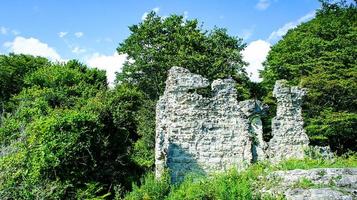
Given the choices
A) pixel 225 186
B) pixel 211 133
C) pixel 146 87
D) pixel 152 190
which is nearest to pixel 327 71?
pixel 146 87

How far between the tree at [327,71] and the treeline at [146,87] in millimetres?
53

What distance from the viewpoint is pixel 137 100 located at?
29531mm

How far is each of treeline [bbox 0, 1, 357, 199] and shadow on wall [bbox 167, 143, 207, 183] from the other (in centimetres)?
241

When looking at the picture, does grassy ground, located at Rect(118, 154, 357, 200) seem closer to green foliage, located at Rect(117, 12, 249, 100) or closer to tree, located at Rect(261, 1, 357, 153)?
tree, located at Rect(261, 1, 357, 153)

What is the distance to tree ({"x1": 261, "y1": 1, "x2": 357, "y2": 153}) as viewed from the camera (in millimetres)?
25953

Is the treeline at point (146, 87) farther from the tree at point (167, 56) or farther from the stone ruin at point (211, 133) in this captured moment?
the stone ruin at point (211, 133)

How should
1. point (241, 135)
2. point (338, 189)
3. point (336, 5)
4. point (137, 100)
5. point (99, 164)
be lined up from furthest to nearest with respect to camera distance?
point (336, 5) → point (137, 100) → point (99, 164) → point (241, 135) → point (338, 189)

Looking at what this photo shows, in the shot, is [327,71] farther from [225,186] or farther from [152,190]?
[225,186]

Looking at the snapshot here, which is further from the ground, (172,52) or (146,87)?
(172,52)

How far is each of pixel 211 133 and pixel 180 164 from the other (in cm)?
139

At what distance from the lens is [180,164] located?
16250 millimetres

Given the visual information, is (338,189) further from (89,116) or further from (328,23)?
(328,23)

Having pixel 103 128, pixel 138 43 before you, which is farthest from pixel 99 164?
pixel 138 43

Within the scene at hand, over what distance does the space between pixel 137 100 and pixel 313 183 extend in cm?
1870
